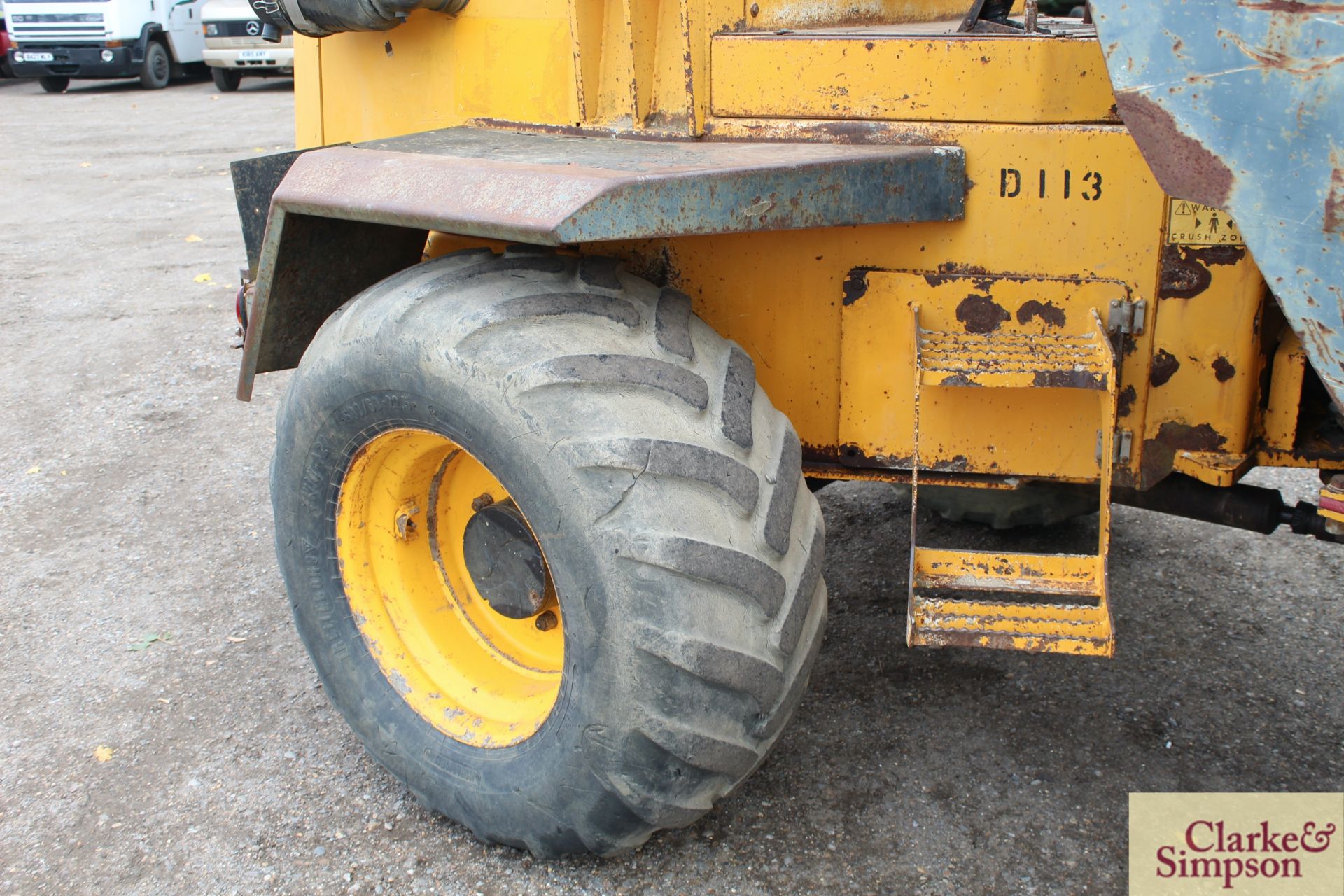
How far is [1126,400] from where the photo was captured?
234 centimetres

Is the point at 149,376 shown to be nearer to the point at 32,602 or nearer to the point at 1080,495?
the point at 32,602

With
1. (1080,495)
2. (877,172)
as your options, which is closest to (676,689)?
(877,172)

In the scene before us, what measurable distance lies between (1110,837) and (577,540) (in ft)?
4.48

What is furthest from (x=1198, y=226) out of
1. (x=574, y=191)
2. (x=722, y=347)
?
(x=574, y=191)

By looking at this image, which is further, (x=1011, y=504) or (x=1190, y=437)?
(x=1011, y=504)

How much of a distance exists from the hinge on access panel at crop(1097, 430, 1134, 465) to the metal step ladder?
0.04 feet

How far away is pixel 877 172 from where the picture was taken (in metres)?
2.20

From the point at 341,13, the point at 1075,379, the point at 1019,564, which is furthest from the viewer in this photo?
the point at 341,13

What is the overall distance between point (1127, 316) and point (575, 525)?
109 centimetres

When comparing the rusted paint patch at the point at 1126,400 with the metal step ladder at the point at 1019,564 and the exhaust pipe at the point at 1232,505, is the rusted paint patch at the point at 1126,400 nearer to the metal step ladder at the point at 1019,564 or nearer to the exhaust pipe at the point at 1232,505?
the metal step ladder at the point at 1019,564

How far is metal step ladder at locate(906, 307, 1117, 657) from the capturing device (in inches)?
87.4

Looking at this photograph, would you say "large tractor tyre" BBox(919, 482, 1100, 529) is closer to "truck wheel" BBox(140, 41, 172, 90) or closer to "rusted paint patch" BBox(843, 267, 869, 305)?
"rusted paint patch" BBox(843, 267, 869, 305)

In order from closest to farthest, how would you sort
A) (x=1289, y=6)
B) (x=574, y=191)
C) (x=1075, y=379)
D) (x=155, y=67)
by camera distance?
(x=1289, y=6)
(x=574, y=191)
(x=1075, y=379)
(x=155, y=67)

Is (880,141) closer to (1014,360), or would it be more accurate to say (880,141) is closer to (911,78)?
(911,78)
